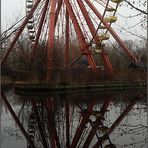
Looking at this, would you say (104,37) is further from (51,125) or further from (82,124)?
(51,125)

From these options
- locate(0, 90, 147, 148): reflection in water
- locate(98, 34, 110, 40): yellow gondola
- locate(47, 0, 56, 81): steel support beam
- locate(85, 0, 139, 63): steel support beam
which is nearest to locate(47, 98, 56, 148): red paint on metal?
locate(0, 90, 147, 148): reflection in water

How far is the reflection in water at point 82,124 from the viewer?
726cm

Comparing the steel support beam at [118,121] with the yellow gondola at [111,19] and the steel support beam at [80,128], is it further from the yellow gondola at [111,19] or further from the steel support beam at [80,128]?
the yellow gondola at [111,19]

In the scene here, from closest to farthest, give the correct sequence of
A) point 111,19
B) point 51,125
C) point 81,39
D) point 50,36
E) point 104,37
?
point 51,125 < point 111,19 < point 50,36 < point 104,37 < point 81,39

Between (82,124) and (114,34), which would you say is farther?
(114,34)

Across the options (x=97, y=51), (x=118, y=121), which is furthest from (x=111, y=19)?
(x=118, y=121)

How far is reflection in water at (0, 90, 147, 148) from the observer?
23.8 feet

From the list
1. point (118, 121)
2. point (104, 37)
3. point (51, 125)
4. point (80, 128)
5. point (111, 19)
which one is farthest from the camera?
point (104, 37)

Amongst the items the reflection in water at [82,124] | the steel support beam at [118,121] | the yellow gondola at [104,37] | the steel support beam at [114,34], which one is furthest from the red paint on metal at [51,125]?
the steel support beam at [114,34]

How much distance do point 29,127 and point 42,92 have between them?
30.7ft

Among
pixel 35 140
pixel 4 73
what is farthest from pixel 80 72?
pixel 35 140

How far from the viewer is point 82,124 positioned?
30.3ft

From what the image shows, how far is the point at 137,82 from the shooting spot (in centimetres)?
2111

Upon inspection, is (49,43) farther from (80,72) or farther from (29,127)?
(29,127)
